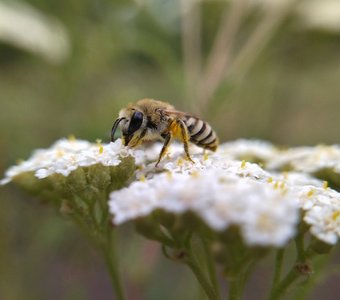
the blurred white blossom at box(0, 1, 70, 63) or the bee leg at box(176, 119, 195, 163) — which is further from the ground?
the blurred white blossom at box(0, 1, 70, 63)

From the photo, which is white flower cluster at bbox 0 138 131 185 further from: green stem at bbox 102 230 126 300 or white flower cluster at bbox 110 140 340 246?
green stem at bbox 102 230 126 300

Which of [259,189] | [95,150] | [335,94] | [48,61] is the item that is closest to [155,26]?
[48,61]

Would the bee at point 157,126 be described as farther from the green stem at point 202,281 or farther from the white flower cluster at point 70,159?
the green stem at point 202,281

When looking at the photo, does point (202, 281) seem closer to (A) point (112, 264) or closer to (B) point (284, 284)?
(B) point (284, 284)

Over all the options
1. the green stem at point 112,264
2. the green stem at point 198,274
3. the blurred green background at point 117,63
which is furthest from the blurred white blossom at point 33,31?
the green stem at point 198,274

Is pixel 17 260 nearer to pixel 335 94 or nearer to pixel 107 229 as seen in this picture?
pixel 107 229

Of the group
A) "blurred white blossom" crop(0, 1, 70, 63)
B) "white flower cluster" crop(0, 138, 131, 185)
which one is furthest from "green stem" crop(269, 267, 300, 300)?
"blurred white blossom" crop(0, 1, 70, 63)
